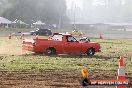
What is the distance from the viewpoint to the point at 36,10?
132500mm

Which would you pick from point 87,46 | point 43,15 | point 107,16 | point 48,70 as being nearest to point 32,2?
point 43,15

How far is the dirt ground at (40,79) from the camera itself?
34.9 ft

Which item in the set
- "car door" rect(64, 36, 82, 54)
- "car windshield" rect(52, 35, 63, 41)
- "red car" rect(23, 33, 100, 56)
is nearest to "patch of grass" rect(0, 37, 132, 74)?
"red car" rect(23, 33, 100, 56)

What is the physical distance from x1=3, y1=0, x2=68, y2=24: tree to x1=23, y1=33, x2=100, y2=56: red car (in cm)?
10327

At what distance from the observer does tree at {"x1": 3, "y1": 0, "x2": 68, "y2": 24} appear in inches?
4909

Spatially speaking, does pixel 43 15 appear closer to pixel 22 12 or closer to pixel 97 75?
pixel 22 12

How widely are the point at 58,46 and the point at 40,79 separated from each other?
10471 millimetres

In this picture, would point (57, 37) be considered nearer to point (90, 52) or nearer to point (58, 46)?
point (58, 46)

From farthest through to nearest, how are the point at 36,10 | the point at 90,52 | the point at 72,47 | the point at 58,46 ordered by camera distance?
the point at 36,10, the point at 90,52, the point at 72,47, the point at 58,46

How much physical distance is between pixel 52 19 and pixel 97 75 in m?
125

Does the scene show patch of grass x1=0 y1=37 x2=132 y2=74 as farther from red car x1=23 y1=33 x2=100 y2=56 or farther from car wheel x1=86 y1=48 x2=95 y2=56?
car wheel x1=86 y1=48 x2=95 y2=56

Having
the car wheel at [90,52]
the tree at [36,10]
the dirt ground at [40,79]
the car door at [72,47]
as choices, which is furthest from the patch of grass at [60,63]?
the tree at [36,10]

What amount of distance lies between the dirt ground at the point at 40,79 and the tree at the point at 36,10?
4432 inches

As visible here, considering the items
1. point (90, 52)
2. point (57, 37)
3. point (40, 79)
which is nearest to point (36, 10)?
point (57, 37)
